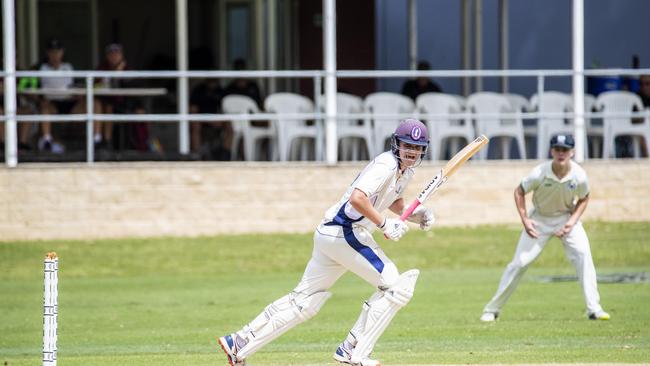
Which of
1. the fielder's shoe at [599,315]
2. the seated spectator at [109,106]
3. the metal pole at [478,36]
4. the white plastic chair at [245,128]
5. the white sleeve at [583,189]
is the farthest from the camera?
the metal pole at [478,36]

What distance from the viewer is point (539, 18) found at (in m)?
27.2

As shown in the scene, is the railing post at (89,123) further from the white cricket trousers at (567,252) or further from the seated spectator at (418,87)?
Result: the white cricket trousers at (567,252)

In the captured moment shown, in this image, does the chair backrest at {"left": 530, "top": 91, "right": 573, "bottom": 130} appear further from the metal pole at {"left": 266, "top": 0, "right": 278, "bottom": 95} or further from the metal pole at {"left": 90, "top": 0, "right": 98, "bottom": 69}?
the metal pole at {"left": 90, "top": 0, "right": 98, "bottom": 69}

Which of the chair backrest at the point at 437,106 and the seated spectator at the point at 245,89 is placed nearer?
the chair backrest at the point at 437,106

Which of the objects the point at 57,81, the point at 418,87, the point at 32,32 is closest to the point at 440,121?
the point at 418,87

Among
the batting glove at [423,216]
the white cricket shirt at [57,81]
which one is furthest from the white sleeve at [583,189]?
the white cricket shirt at [57,81]

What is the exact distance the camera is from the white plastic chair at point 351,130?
22.1 metres

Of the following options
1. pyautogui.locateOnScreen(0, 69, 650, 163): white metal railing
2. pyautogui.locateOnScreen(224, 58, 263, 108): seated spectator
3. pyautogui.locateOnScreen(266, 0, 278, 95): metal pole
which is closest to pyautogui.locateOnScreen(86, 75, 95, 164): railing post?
pyautogui.locateOnScreen(0, 69, 650, 163): white metal railing

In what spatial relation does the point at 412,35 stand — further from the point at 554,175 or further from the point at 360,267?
the point at 360,267

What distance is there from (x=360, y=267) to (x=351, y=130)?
12075 millimetres

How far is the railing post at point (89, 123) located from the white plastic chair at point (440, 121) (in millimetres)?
5232

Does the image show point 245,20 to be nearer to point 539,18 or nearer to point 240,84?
point 240,84

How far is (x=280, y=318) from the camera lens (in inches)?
401

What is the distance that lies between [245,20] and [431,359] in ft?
52.1
